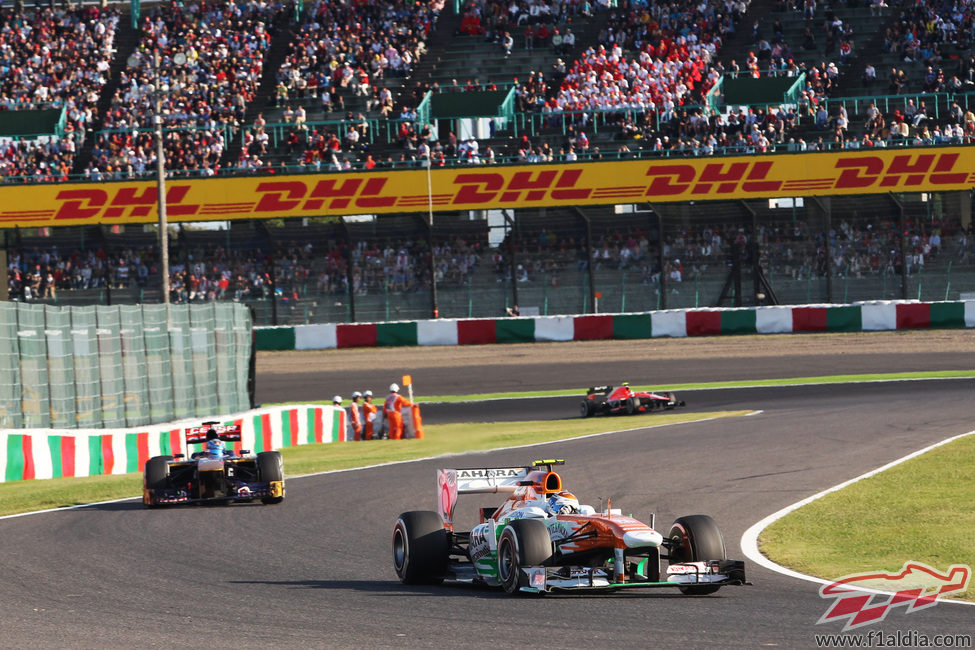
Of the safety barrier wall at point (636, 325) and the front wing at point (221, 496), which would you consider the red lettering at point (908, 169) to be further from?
the front wing at point (221, 496)

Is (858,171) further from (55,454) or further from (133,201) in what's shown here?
(55,454)

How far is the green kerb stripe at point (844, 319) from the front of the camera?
36.0 meters

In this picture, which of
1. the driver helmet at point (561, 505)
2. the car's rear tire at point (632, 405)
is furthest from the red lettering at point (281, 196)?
the driver helmet at point (561, 505)

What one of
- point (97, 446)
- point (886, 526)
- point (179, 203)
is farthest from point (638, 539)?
point (179, 203)

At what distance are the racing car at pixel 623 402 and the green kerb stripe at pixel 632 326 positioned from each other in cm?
804

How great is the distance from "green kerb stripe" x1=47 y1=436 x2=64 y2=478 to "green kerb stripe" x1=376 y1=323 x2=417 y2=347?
1877 centimetres

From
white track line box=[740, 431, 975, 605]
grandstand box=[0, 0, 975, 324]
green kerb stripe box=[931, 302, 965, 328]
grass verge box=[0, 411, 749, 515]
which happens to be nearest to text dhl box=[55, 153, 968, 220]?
grandstand box=[0, 0, 975, 324]

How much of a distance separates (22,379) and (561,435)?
951 centimetres

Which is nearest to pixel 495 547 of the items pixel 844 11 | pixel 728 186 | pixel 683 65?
pixel 728 186

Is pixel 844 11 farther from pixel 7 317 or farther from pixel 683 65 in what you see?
pixel 7 317

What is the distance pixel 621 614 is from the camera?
27.2 feet

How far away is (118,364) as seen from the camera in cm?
2102

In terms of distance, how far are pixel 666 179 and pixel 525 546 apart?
104 ft

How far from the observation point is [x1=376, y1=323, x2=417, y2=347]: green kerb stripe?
123 ft
